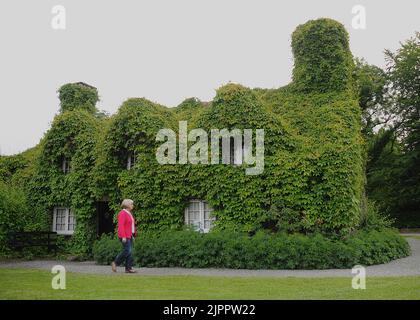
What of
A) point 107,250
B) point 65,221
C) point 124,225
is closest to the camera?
point 124,225

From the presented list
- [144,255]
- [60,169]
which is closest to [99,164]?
[60,169]

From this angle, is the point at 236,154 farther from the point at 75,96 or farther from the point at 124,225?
the point at 75,96

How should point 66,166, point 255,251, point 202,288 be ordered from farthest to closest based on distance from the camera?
point 66,166 → point 255,251 → point 202,288

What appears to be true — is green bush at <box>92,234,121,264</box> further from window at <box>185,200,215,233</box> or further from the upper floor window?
the upper floor window

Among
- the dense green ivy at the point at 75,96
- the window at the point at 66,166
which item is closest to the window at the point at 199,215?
the window at the point at 66,166

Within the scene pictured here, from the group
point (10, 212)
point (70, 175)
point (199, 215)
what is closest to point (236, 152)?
point (199, 215)

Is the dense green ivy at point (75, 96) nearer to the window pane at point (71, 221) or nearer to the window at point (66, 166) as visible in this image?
the window at point (66, 166)

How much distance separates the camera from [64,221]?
2289cm

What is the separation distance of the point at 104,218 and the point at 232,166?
7.76 metres

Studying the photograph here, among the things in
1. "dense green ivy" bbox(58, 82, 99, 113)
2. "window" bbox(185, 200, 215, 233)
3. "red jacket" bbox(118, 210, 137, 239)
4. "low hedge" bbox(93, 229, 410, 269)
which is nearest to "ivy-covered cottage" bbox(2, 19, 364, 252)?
"window" bbox(185, 200, 215, 233)

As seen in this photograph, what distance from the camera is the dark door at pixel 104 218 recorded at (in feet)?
73.5

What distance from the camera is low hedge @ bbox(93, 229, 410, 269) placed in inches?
592
